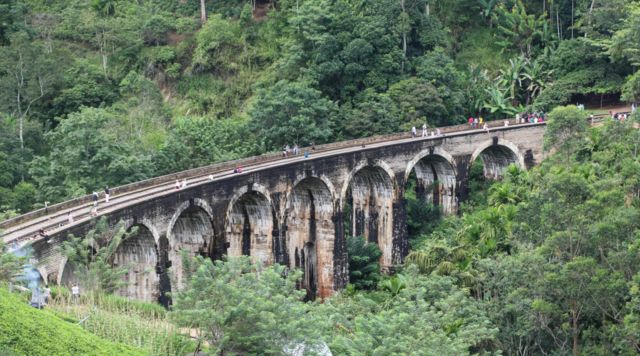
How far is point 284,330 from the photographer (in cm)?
2750

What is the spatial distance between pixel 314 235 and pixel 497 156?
13986 millimetres

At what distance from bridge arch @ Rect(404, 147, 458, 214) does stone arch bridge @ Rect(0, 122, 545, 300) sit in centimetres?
6

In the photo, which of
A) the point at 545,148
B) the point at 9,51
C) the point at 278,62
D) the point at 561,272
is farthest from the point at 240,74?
the point at 561,272

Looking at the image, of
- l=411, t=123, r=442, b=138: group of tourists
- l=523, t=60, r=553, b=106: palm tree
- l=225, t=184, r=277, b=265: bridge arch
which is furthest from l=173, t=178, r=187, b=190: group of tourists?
l=523, t=60, r=553, b=106: palm tree

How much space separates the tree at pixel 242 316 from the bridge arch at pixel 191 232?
1402 cm

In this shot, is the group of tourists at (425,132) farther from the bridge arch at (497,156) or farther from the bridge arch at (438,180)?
the bridge arch at (497,156)

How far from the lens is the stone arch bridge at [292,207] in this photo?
130ft

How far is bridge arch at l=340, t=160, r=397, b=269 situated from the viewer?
54875mm

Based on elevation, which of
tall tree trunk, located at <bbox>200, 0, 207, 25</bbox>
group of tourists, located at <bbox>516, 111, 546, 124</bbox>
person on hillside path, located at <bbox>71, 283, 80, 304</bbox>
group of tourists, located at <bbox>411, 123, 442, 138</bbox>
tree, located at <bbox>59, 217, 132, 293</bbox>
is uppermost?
tall tree trunk, located at <bbox>200, 0, 207, 25</bbox>

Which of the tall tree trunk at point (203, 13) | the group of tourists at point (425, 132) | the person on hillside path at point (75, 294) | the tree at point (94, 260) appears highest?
the tall tree trunk at point (203, 13)

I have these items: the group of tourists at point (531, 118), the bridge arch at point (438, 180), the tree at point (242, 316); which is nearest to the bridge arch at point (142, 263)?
the tree at point (242, 316)

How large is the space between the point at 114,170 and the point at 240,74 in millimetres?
20483

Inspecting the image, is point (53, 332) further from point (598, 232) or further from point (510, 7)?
point (510, 7)

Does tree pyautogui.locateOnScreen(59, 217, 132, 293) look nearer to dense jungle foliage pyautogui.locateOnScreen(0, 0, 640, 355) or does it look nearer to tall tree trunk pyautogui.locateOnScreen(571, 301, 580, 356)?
dense jungle foliage pyautogui.locateOnScreen(0, 0, 640, 355)
